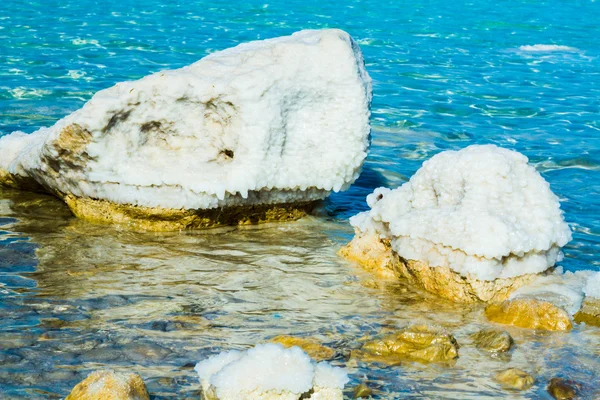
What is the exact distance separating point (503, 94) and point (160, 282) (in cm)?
955

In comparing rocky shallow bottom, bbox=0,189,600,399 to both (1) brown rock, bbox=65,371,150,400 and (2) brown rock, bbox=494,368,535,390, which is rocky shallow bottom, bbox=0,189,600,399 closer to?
(2) brown rock, bbox=494,368,535,390

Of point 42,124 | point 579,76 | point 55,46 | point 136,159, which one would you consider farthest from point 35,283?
point 579,76

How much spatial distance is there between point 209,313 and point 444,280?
1.66 m

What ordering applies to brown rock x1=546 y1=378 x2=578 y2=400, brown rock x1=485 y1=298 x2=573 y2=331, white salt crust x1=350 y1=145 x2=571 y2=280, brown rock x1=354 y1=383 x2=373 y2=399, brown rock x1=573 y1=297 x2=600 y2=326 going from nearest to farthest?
brown rock x1=354 y1=383 x2=373 y2=399 < brown rock x1=546 y1=378 x2=578 y2=400 < brown rock x1=485 y1=298 x2=573 y2=331 < brown rock x1=573 y1=297 x2=600 y2=326 < white salt crust x1=350 y1=145 x2=571 y2=280

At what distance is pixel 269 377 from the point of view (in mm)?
4281

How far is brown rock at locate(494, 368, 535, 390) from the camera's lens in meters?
5.03

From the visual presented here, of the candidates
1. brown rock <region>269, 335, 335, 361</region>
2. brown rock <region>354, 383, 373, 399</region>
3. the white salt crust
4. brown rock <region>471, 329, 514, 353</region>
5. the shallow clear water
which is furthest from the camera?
the white salt crust

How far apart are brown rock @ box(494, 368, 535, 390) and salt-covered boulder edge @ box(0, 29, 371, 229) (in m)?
2.82

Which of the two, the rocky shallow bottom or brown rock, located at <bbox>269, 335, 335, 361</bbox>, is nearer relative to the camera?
the rocky shallow bottom

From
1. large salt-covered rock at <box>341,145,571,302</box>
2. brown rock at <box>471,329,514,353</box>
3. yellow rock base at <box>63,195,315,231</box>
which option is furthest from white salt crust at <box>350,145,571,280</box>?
yellow rock base at <box>63,195,315,231</box>

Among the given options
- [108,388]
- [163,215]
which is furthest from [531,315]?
[163,215]

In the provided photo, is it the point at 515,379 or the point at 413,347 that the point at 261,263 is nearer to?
the point at 413,347

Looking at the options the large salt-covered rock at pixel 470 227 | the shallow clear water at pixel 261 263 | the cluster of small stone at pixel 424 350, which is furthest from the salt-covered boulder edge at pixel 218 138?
the cluster of small stone at pixel 424 350

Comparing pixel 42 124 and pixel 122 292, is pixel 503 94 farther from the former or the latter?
pixel 122 292
